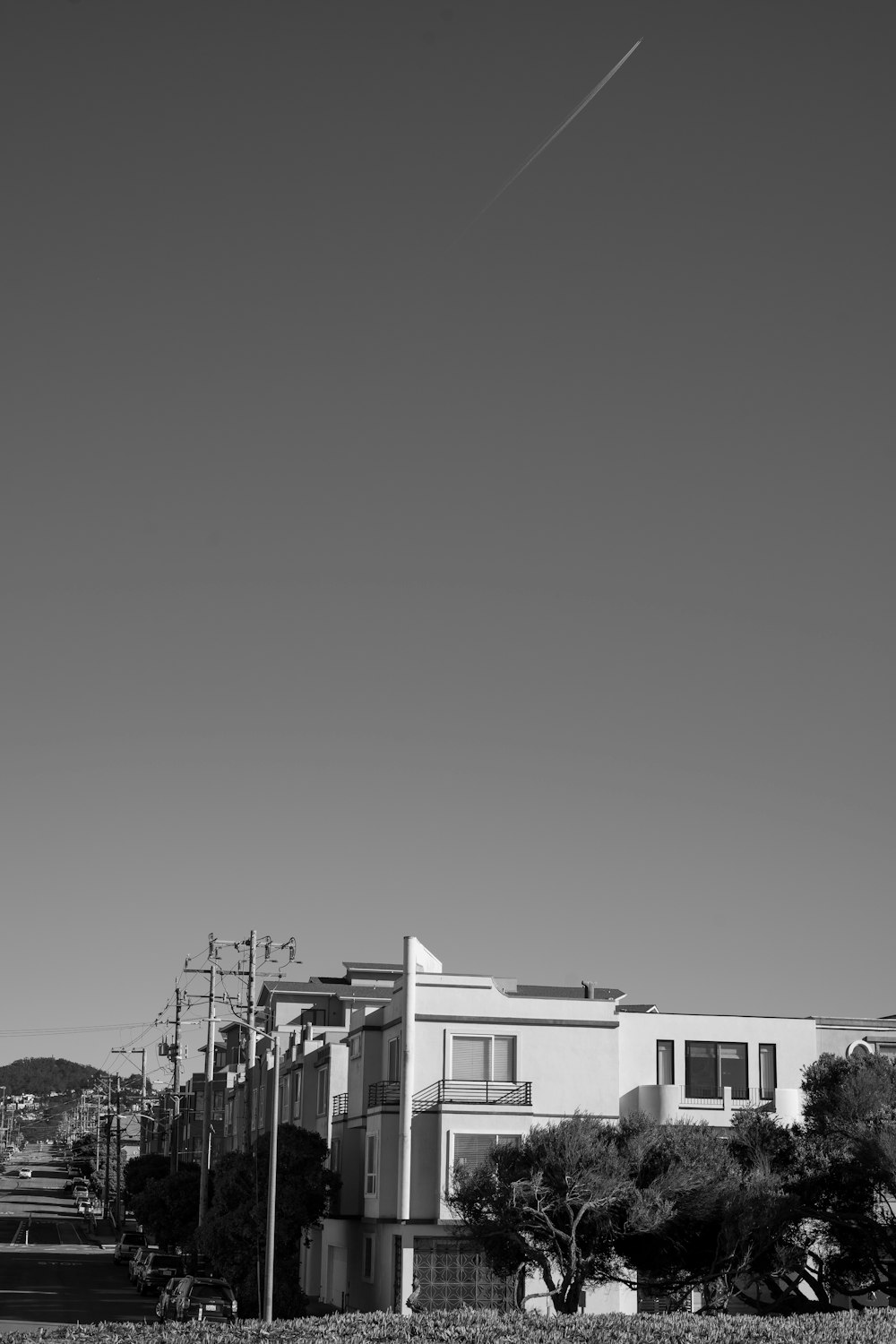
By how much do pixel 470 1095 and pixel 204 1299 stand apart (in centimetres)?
1011

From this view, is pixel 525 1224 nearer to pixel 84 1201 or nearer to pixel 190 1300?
pixel 190 1300

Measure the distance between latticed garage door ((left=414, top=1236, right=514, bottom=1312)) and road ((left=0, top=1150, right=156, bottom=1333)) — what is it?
8.54 metres

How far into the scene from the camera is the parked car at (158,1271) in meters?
60.8

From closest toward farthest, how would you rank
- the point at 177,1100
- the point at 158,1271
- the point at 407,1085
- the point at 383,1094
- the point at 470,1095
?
the point at 407,1085, the point at 470,1095, the point at 383,1094, the point at 158,1271, the point at 177,1100

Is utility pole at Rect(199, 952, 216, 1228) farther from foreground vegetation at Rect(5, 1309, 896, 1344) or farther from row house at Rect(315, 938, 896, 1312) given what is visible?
foreground vegetation at Rect(5, 1309, 896, 1344)

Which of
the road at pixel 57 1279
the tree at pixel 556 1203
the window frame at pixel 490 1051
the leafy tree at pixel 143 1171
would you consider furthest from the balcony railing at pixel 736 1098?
the leafy tree at pixel 143 1171

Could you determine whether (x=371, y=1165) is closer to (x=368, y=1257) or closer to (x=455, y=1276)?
(x=368, y=1257)

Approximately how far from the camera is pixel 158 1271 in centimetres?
6119

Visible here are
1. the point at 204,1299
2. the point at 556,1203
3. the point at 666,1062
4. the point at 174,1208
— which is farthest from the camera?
the point at 174,1208

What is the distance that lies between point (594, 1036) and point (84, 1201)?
117 meters

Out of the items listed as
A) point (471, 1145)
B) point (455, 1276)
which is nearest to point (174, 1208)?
point (455, 1276)

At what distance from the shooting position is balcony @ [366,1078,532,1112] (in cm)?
4897

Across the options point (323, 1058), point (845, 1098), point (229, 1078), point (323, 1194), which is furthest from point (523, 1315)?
point (229, 1078)

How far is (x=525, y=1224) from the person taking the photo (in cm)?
3812
